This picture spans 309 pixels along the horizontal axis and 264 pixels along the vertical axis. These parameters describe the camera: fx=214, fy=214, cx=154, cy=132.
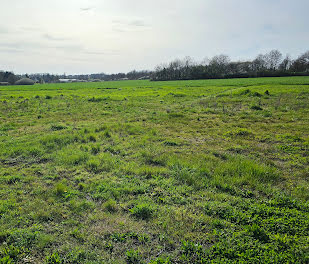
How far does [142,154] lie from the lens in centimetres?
873

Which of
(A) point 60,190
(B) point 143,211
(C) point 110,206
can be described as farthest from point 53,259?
(A) point 60,190

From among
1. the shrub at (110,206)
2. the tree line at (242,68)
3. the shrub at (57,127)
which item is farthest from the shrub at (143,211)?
the tree line at (242,68)

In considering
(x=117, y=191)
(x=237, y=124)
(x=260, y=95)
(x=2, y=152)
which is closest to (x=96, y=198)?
(x=117, y=191)

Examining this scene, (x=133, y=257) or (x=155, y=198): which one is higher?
(x=155, y=198)

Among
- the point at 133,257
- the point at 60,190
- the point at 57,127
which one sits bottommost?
the point at 133,257

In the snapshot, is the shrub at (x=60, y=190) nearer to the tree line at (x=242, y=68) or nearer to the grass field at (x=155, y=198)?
the grass field at (x=155, y=198)

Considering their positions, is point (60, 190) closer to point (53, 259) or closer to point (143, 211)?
point (53, 259)

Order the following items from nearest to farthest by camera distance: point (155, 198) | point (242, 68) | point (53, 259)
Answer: point (53, 259) → point (155, 198) → point (242, 68)

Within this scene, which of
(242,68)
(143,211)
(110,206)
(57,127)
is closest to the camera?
(143,211)

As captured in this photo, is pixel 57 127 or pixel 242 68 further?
pixel 242 68

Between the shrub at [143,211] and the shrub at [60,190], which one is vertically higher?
the shrub at [60,190]

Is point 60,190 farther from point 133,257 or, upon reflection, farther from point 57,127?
point 57,127

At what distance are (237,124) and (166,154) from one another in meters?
6.98

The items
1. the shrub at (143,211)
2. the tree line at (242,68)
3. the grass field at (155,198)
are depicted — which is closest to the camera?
the grass field at (155,198)
